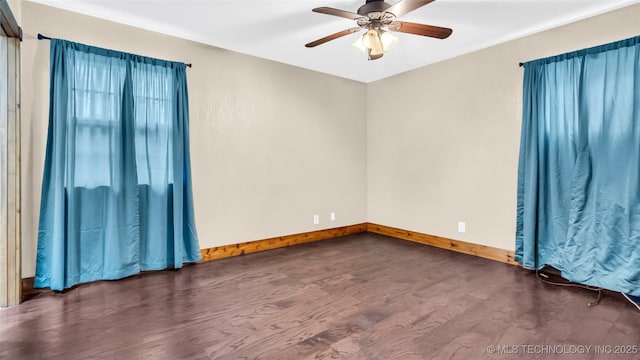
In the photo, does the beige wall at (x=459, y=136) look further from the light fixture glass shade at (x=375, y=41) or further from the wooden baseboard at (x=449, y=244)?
the light fixture glass shade at (x=375, y=41)

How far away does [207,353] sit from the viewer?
204 cm

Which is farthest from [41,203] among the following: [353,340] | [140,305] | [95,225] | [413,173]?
[413,173]

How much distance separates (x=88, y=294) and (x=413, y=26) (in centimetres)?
361

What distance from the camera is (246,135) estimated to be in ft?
13.8

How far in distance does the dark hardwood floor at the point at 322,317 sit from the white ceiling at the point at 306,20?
8.43ft

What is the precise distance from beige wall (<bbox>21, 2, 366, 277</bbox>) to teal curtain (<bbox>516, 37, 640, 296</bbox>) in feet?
8.31

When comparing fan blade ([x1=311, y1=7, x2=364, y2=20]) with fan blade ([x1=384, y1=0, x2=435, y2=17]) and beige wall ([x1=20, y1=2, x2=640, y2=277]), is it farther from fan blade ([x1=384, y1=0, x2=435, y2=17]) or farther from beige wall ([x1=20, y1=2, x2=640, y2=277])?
beige wall ([x1=20, y1=2, x2=640, y2=277])

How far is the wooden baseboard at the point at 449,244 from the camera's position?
386 cm

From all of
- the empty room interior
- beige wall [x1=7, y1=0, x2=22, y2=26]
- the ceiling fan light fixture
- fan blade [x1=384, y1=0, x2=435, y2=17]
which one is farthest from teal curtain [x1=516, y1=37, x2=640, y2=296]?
beige wall [x1=7, y1=0, x2=22, y2=26]

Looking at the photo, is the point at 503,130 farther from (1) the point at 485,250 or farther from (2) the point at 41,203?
(2) the point at 41,203

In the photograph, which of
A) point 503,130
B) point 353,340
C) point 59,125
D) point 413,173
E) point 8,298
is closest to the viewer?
point 353,340

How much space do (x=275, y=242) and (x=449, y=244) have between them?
235 cm

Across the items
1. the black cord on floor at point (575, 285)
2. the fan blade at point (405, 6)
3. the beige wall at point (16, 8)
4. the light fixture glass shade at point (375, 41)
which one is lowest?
the black cord on floor at point (575, 285)

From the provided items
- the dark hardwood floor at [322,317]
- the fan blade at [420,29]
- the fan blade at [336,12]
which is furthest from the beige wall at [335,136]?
the fan blade at [336,12]
